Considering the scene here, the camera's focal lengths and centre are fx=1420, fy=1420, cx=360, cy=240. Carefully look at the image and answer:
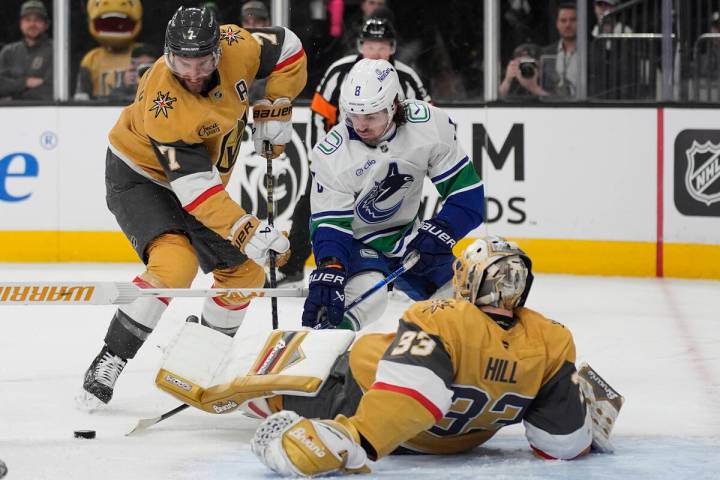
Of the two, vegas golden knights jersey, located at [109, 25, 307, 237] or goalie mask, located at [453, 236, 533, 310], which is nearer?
goalie mask, located at [453, 236, 533, 310]

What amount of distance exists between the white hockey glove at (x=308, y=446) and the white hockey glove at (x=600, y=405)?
0.61 m

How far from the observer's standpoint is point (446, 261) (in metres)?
3.94

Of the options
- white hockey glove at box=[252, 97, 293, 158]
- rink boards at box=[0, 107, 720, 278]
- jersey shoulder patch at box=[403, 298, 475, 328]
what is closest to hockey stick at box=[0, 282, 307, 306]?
white hockey glove at box=[252, 97, 293, 158]

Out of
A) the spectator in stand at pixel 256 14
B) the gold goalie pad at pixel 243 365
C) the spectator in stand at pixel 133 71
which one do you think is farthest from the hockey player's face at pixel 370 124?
the spectator in stand at pixel 133 71

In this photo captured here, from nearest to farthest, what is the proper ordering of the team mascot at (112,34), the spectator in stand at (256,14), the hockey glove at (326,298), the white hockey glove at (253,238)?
the hockey glove at (326,298) → the white hockey glove at (253,238) → the spectator in stand at (256,14) → the team mascot at (112,34)

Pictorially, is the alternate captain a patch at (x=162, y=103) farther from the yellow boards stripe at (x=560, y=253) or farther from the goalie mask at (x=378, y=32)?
the yellow boards stripe at (x=560, y=253)

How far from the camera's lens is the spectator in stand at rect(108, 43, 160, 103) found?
7121mm

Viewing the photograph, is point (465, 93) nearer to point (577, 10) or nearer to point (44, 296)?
point (577, 10)

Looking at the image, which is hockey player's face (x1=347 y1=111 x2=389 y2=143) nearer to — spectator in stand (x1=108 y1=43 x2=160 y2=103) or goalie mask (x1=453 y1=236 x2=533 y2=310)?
goalie mask (x1=453 y1=236 x2=533 y2=310)

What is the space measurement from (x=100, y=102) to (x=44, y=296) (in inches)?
145

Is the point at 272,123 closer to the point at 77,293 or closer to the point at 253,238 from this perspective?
the point at 253,238

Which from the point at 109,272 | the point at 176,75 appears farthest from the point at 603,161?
the point at 176,75

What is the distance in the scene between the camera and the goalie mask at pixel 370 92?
370 cm

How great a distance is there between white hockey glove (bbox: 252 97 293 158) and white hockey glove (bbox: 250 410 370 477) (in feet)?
Answer: 5.04
